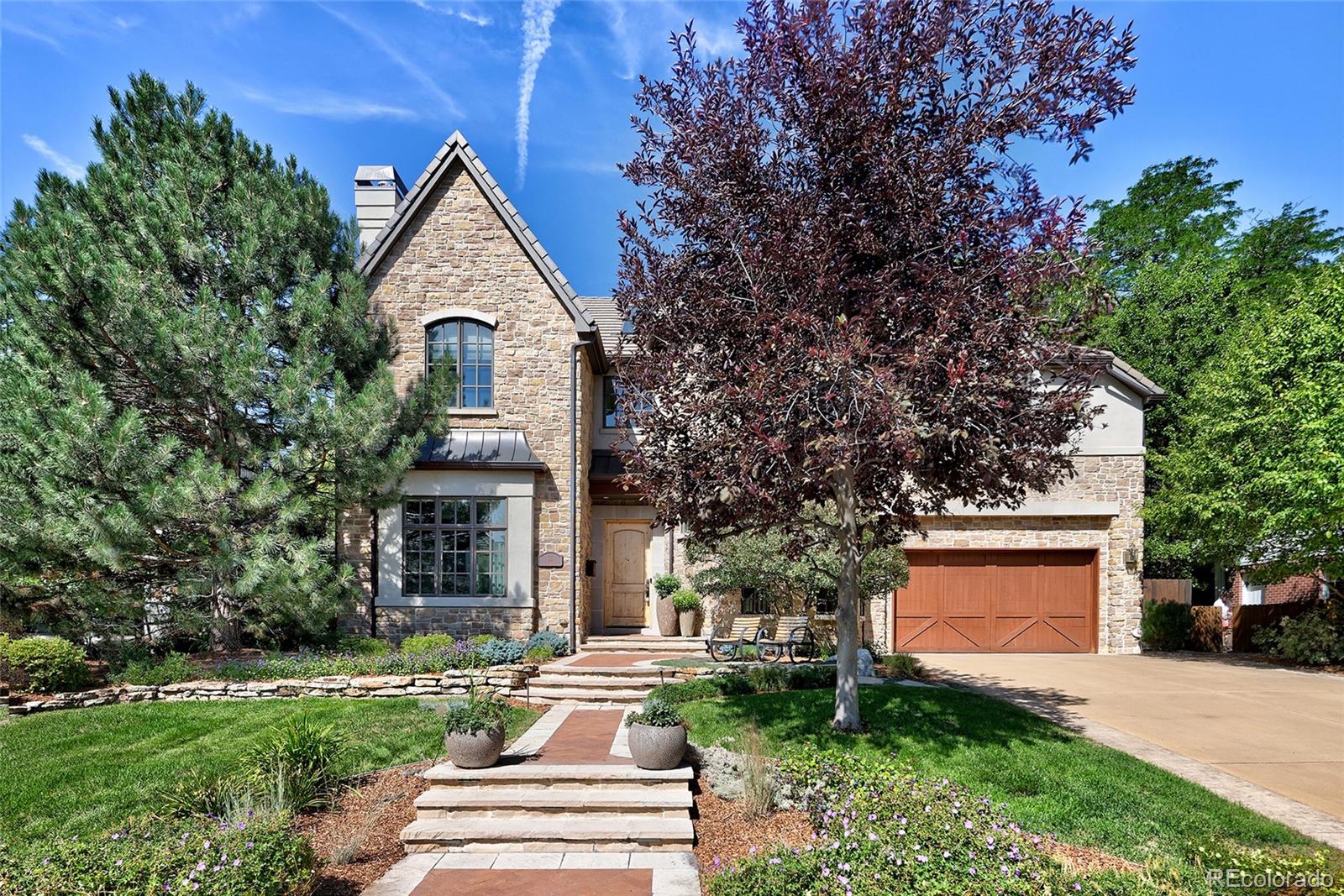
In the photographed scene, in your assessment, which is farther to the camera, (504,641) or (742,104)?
(504,641)

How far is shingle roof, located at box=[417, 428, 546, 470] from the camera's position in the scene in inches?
526

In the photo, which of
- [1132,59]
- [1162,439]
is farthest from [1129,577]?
[1132,59]

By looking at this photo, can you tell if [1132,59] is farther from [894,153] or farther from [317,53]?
[317,53]

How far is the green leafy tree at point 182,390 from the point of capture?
1021cm

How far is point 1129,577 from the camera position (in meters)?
16.7

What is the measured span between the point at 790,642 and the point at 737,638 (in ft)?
5.97

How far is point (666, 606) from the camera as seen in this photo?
15406 millimetres

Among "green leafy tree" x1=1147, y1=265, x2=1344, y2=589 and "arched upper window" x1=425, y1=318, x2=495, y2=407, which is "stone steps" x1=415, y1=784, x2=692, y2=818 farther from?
"green leafy tree" x1=1147, y1=265, x2=1344, y2=589

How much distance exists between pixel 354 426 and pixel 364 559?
3.37m

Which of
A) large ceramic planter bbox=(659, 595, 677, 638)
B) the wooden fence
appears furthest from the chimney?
the wooden fence

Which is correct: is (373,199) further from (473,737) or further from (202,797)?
(202,797)

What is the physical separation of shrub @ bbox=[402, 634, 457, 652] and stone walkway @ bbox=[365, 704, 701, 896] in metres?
4.92

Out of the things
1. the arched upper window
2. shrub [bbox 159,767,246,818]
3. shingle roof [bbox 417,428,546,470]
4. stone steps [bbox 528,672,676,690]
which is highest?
the arched upper window

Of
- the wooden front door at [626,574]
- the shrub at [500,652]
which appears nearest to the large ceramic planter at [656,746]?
the shrub at [500,652]
